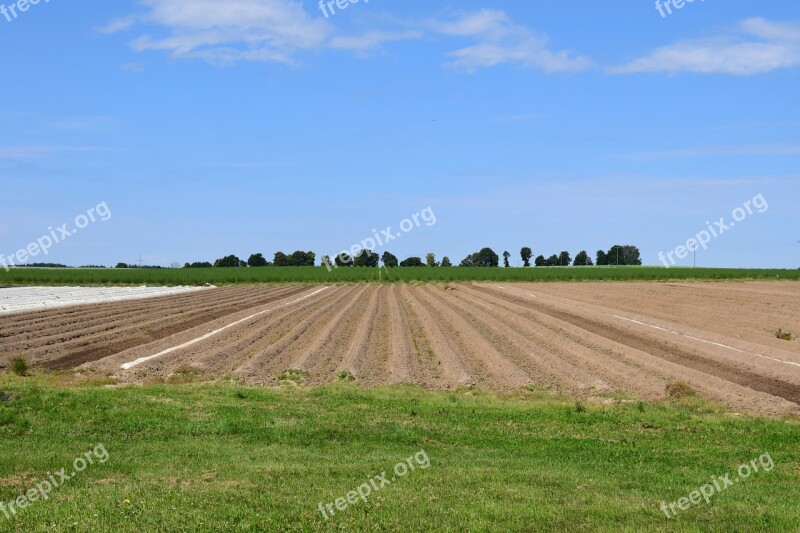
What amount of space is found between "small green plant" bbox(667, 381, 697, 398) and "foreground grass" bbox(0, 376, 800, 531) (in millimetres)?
942

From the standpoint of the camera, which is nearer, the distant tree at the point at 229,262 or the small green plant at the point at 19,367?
the small green plant at the point at 19,367

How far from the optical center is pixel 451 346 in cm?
2423

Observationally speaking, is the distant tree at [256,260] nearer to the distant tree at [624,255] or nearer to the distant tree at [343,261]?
the distant tree at [343,261]

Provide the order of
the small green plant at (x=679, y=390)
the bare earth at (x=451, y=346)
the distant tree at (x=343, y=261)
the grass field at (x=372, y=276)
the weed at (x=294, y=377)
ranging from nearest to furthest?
the small green plant at (x=679, y=390), the weed at (x=294, y=377), the bare earth at (x=451, y=346), the grass field at (x=372, y=276), the distant tree at (x=343, y=261)

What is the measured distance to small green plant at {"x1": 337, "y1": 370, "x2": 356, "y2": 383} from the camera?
17784 millimetres

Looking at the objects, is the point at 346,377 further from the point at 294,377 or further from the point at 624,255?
the point at 624,255

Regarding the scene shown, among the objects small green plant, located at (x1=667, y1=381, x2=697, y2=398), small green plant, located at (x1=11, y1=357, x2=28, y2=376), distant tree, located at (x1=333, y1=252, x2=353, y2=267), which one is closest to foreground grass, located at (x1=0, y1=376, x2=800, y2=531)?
small green plant, located at (x1=667, y1=381, x2=697, y2=398)

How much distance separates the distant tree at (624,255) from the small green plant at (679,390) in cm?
13197

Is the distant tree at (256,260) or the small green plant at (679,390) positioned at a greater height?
the distant tree at (256,260)

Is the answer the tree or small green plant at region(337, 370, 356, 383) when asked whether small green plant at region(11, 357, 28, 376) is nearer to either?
small green plant at region(337, 370, 356, 383)

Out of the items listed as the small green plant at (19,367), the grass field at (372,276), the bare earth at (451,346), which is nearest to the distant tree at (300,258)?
the grass field at (372,276)

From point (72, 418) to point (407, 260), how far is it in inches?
4923

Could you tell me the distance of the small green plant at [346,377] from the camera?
700 inches

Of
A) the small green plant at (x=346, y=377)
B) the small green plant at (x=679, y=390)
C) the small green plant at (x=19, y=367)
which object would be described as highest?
the small green plant at (x=19, y=367)
